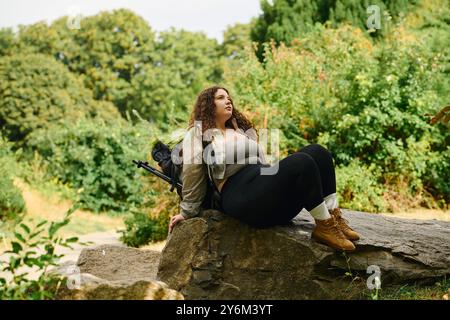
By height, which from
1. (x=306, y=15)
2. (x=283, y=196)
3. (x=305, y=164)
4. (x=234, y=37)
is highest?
(x=234, y=37)

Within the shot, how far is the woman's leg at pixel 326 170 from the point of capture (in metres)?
3.79

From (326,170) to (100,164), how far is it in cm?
1125

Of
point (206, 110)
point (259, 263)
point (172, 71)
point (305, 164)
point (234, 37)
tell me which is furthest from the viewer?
point (234, 37)

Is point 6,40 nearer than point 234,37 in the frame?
Yes

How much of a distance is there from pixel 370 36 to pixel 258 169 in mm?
13041

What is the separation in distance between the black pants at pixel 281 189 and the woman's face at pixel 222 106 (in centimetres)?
48

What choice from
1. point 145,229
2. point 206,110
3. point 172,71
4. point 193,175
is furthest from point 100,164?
point 172,71

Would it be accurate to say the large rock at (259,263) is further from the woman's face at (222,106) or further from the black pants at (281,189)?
the woman's face at (222,106)

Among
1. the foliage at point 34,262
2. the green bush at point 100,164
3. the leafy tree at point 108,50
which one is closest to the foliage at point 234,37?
the leafy tree at point 108,50

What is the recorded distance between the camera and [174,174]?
159 inches

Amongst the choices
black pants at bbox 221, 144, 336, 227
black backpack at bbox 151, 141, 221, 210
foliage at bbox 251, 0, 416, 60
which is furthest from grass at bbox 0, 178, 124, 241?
black pants at bbox 221, 144, 336, 227

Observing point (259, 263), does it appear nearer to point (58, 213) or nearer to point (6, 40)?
point (58, 213)

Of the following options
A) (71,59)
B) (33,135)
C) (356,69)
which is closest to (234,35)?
(71,59)
